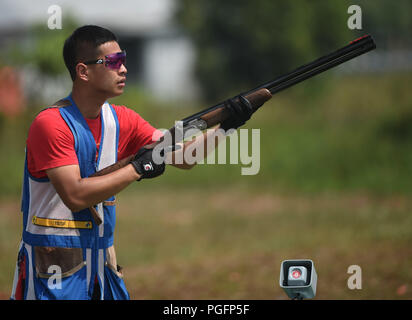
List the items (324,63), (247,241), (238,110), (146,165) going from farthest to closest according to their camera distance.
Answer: (247,241) < (324,63) < (238,110) < (146,165)

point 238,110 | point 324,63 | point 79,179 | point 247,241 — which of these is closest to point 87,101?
point 79,179

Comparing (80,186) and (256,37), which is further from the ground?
(256,37)

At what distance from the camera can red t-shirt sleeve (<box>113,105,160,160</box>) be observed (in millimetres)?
4051

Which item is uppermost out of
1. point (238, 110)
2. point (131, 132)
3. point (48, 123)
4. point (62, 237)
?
point (238, 110)

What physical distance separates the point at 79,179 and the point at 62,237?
46 cm

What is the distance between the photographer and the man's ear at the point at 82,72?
3750mm

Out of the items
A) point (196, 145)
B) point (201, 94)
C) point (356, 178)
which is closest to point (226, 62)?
point (201, 94)

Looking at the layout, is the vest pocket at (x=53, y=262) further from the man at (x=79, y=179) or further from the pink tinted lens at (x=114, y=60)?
the pink tinted lens at (x=114, y=60)

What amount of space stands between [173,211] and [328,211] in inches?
125

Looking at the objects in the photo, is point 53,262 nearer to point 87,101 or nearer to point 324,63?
point 87,101

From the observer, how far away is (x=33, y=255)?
12.2 ft

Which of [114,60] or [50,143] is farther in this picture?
[114,60]

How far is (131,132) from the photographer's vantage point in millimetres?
4137

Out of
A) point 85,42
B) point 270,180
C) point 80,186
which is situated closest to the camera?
point 80,186
